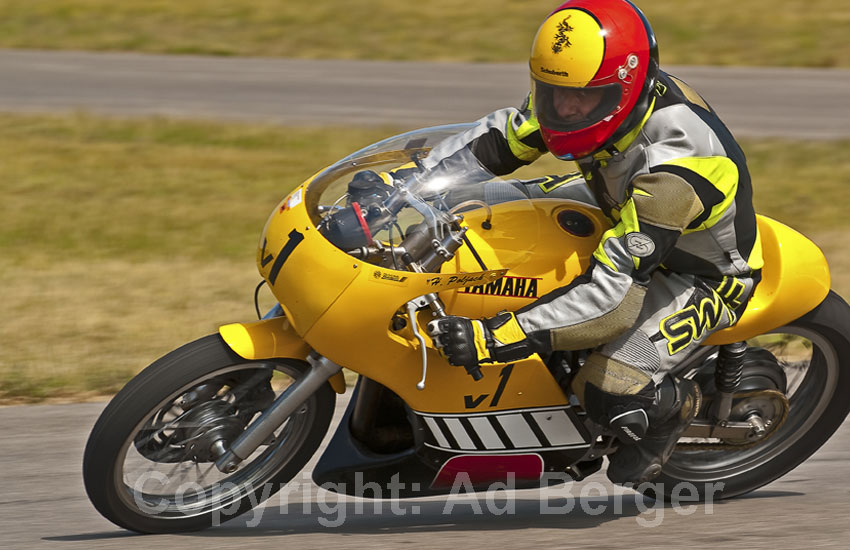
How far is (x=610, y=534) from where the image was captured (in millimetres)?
4293

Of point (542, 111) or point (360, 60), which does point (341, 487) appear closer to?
point (542, 111)

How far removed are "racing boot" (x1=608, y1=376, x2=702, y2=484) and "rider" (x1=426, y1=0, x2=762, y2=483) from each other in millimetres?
12

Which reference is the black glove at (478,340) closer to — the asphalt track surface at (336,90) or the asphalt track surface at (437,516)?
the asphalt track surface at (437,516)

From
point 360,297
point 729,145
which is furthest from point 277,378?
point 729,145

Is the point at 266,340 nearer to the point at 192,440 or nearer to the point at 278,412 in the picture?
the point at 278,412

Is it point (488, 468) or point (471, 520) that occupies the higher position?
point (488, 468)

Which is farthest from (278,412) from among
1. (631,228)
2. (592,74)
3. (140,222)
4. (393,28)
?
(393,28)

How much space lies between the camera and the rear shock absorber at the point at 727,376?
14.0 feet

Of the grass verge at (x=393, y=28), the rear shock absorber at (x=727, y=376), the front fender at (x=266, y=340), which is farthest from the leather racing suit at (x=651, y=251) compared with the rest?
the grass verge at (x=393, y=28)

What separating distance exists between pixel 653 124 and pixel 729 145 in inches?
11.3

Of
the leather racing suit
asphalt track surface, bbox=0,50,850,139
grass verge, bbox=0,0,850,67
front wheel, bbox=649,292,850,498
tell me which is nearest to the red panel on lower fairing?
the leather racing suit

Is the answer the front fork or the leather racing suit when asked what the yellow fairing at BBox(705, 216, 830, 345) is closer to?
the leather racing suit

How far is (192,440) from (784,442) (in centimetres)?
227

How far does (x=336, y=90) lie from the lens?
14.7m
